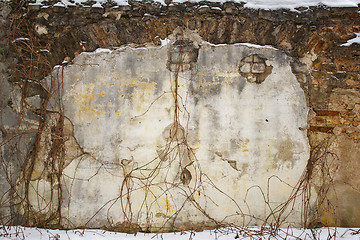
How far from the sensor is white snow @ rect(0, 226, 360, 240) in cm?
300

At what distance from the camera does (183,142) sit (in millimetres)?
3205

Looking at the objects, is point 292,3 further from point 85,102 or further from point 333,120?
point 85,102

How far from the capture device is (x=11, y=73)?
3.24m

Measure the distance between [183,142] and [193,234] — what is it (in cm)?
95

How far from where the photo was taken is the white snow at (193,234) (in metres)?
3.00

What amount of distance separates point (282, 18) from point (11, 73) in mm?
2905

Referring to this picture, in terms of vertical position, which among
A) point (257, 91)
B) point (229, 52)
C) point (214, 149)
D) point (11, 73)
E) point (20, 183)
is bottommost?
point (20, 183)

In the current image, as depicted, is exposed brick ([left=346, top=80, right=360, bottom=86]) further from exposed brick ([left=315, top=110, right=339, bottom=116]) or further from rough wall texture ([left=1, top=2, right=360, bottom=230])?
exposed brick ([left=315, top=110, right=339, bottom=116])

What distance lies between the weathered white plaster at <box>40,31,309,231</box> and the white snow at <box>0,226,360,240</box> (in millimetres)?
101

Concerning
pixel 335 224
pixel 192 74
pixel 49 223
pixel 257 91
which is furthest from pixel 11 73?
pixel 335 224

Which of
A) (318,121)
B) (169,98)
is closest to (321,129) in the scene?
(318,121)

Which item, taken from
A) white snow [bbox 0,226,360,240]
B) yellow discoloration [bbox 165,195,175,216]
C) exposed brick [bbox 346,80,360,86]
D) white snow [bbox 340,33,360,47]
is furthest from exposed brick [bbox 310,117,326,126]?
yellow discoloration [bbox 165,195,175,216]

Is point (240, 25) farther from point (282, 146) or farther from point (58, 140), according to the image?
point (58, 140)

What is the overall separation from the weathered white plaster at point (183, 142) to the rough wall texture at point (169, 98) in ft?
0.05
